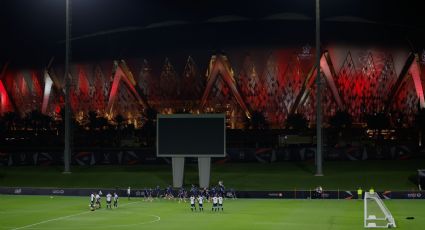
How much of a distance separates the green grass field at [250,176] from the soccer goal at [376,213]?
22.1 metres

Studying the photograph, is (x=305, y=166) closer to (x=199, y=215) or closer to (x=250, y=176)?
(x=250, y=176)

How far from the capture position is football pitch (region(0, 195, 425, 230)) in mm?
37625

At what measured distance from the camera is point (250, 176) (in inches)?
2660

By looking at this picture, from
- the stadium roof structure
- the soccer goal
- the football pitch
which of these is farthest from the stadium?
the soccer goal

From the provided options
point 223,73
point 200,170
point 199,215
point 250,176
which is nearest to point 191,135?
point 200,170

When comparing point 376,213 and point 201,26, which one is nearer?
point 376,213

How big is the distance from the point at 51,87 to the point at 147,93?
23.0 metres

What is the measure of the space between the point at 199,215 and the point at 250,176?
24.7 meters

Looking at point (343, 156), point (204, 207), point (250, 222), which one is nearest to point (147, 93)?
point (343, 156)

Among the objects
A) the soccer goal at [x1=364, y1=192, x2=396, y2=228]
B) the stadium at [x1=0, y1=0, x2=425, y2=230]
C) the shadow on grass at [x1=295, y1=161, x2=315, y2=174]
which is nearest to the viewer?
the soccer goal at [x1=364, y1=192, x2=396, y2=228]

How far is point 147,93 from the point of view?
14762 cm

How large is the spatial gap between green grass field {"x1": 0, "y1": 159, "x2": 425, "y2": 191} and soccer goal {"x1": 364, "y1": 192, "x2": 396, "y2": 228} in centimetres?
2208

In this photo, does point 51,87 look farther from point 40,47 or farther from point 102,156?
point 102,156

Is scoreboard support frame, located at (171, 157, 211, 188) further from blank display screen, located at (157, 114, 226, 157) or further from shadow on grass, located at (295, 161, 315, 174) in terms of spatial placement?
shadow on grass, located at (295, 161, 315, 174)
